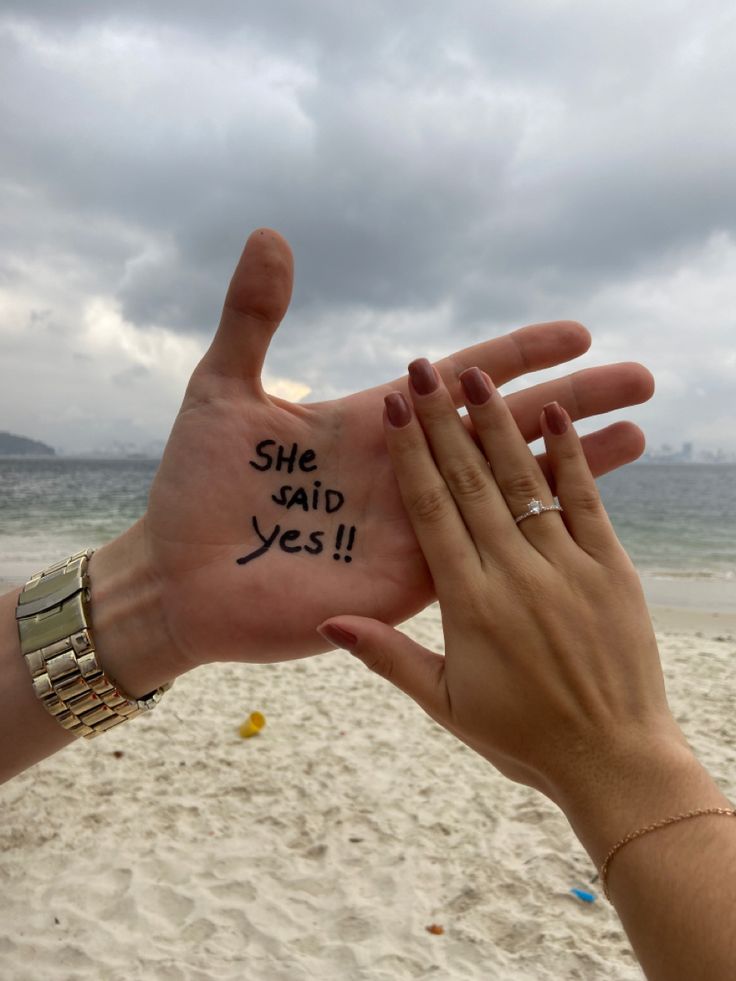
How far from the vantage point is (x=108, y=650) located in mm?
1909

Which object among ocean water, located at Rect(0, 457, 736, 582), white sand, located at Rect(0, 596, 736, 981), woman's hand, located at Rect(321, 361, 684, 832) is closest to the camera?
woman's hand, located at Rect(321, 361, 684, 832)

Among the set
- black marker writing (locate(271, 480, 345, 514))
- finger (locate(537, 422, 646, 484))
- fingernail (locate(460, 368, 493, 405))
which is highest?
fingernail (locate(460, 368, 493, 405))

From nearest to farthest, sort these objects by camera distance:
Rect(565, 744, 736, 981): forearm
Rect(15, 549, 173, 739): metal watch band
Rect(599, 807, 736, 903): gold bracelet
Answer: Rect(565, 744, 736, 981): forearm, Rect(599, 807, 736, 903): gold bracelet, Rect(15, 549, 173, 739): metal watch band

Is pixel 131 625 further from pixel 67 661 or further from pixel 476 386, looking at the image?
pixel 476 386

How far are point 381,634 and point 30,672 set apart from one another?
952mm

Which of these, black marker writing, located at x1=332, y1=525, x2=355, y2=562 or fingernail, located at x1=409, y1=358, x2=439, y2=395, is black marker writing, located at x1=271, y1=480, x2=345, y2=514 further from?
fingernail, located at x1=409, y1=358, x2=439, y2=395

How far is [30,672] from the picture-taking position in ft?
5.95

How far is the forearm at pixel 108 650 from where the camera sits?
1816 mm

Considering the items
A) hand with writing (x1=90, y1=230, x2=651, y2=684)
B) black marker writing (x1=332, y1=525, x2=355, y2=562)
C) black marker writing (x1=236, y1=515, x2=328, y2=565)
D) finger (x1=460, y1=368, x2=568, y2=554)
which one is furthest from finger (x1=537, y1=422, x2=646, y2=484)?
black marker writing (x1=236, y1=515, x2=328, y2=565)

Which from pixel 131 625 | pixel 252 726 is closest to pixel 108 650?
pixel 131 625

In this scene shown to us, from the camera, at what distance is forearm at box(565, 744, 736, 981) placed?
3.66 feet

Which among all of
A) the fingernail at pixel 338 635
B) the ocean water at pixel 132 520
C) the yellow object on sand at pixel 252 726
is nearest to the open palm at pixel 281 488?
the fingernail at pixel 338 635

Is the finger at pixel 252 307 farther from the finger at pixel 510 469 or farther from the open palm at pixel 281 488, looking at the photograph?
the finger at pixel 510 469

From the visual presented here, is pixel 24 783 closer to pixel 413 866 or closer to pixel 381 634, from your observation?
pixel 413 866
